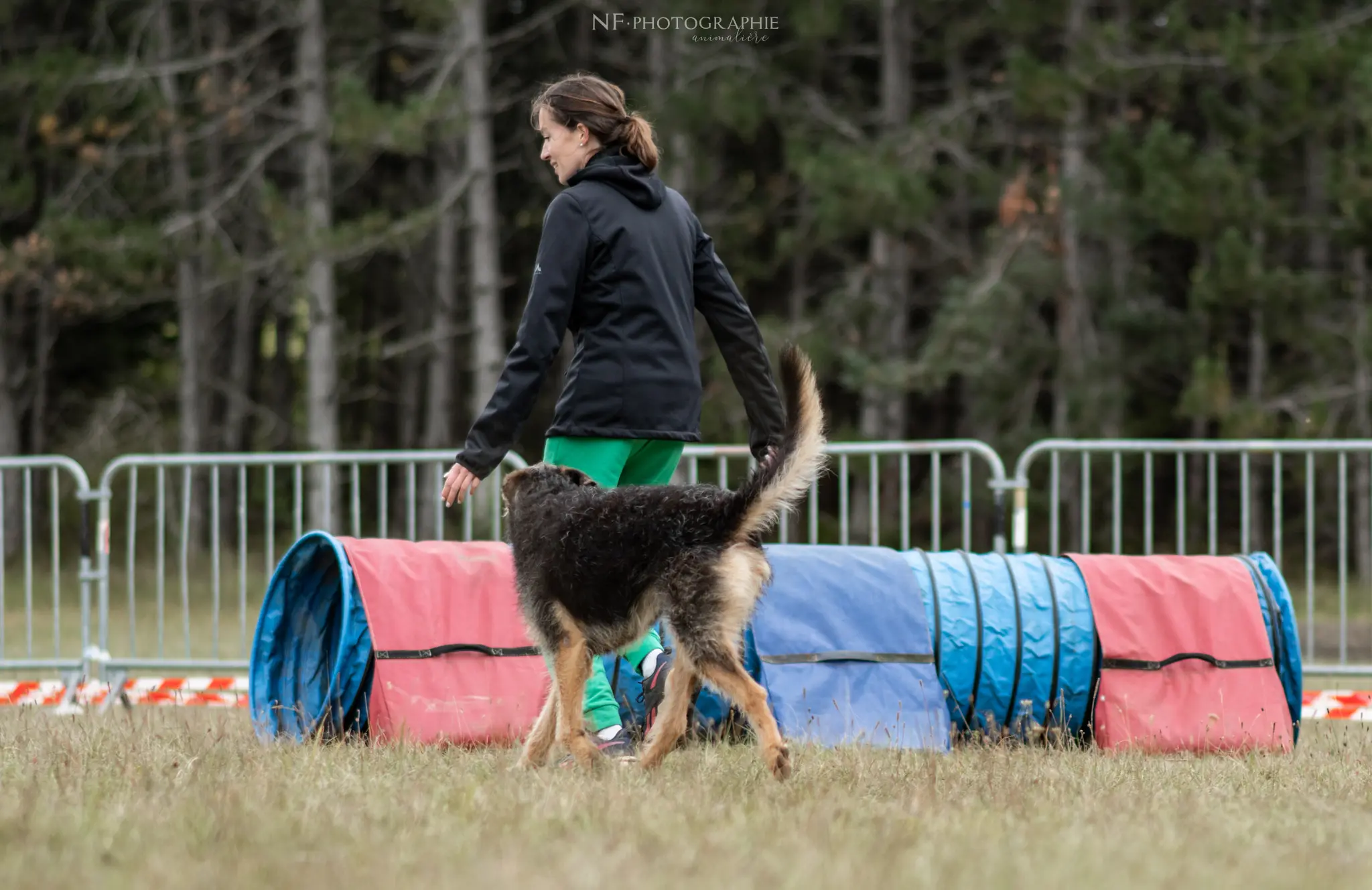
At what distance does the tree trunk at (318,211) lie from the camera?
1872 cm

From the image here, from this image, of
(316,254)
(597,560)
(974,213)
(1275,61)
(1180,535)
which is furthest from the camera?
(974,213)

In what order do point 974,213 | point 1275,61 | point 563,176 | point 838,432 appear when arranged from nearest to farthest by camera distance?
point 563,176 < point 1275,61 < point 838,432 < point 974,213

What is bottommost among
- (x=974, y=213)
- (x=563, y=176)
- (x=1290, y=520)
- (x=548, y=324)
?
(x=1290, y=520)

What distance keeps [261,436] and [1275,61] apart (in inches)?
A: 660

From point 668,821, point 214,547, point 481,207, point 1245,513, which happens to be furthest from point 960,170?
point 668,821

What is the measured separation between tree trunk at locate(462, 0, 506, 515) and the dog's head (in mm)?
13982

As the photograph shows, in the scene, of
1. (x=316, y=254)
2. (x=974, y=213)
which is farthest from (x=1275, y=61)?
(x=316, y=254)

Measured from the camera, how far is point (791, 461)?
167 inches

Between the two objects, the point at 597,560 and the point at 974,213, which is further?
the point at 974,213

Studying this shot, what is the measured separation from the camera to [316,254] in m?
17.9

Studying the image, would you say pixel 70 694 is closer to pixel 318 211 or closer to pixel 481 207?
pixel 318 211

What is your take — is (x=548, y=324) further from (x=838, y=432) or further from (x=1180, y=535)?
(x=838, y=432)

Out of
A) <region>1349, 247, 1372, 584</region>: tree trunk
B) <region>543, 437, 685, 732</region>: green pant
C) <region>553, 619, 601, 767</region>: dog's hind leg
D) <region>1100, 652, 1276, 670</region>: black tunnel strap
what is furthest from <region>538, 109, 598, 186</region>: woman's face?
<region>1349, 247, 1372, 584</region>: tree trunk

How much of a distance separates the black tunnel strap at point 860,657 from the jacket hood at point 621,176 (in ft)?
6.17
